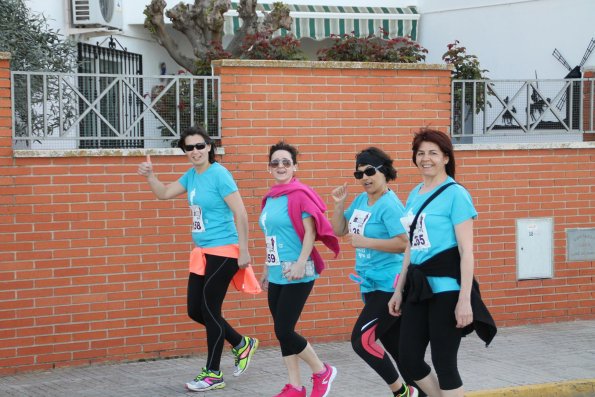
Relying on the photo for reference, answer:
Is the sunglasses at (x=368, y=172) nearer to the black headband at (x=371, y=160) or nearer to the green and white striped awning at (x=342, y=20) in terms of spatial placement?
the black headband at (x=371, y=160)

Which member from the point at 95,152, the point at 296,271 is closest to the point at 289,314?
the point at 296,271

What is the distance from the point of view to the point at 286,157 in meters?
7.00

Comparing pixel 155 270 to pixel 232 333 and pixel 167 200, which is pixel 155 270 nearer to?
pixel 167 200

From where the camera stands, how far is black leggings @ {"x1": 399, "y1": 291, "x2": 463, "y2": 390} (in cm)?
559

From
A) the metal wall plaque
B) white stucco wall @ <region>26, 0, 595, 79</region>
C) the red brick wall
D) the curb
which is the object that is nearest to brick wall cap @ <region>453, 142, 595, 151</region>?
the red brick wall

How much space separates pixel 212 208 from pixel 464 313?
8.02ft

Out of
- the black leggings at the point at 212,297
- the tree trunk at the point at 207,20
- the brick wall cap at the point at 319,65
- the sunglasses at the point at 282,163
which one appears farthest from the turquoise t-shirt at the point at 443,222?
the tree trunk at the point at 207,20

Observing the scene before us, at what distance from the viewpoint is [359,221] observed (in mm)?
6504

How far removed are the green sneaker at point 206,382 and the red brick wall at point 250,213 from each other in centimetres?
118

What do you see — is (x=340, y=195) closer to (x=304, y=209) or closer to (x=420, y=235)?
(x=304, y=209)

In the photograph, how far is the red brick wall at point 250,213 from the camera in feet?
26.0

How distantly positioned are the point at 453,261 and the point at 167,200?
3.40m

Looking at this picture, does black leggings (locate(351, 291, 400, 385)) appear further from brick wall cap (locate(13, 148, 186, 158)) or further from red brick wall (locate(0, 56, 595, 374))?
brick wall cap (locate(13, 148, 186, 158))

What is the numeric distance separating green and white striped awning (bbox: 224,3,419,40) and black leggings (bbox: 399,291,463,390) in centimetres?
981
